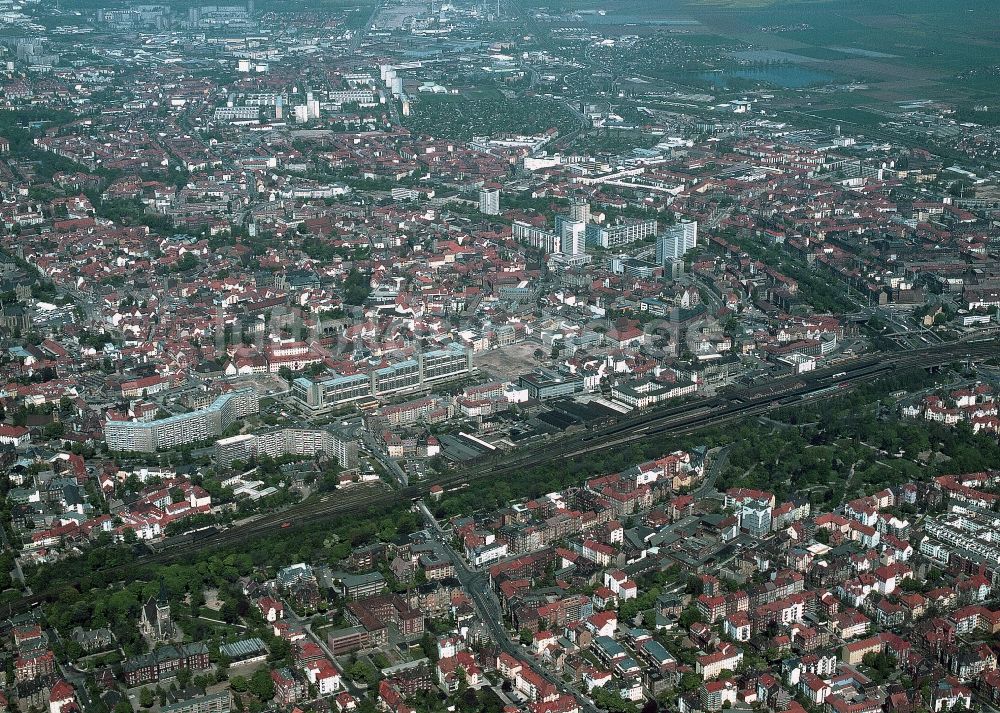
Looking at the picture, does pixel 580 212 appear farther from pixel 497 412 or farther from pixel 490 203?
pixel 497 412

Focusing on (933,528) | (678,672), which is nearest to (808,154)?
(933,528)

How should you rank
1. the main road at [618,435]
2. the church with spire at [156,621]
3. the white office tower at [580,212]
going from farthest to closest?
the white office tower at [580,212] → the main road at [618,435] → the church with spire at [156,621]

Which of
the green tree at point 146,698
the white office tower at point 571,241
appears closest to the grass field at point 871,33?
the white office tower at point 571,241

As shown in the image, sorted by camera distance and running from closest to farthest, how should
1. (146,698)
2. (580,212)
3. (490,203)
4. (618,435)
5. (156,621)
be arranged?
(146,698), (156,621), (618,435), (580,212), (490,203)

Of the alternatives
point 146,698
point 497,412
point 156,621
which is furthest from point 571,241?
point 146,698

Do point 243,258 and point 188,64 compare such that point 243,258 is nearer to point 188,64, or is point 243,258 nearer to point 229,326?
point 229,326

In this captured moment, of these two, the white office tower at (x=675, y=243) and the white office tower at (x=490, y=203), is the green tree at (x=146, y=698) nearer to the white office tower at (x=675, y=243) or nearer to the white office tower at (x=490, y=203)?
the white office tower at (x=675, y=243)

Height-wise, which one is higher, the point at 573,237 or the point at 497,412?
the point at 497,412
